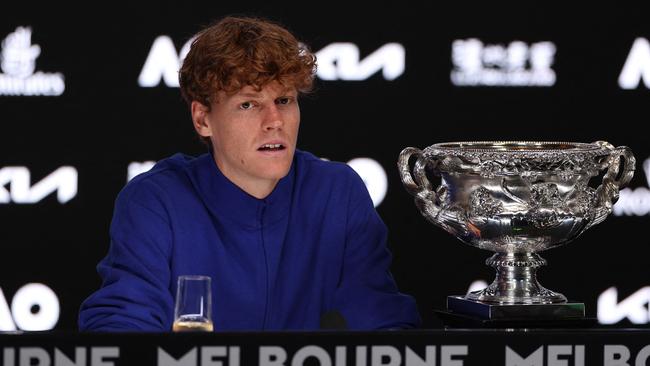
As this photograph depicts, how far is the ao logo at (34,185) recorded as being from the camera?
364 centimetres

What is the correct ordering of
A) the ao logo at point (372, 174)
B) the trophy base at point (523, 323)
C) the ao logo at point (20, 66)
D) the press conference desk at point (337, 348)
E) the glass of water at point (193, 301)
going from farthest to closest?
the ao logo at point (372, 174)
the ao logo at point (20, 66)
the trophy base at point (523, 323)
the glass of water at point (193, 301)
the press conference desk at point (337, 348)

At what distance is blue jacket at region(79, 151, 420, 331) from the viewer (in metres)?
2.58

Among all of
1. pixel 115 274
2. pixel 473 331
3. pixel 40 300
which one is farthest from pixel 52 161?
pixel 473 331

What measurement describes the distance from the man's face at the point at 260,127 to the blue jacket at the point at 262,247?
10 cm

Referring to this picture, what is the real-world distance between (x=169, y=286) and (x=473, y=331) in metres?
0.77

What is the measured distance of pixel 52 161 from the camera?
12.0ft

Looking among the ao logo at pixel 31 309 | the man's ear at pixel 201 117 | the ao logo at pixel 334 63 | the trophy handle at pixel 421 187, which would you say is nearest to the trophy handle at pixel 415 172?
the trophy handle at pixel 421 187

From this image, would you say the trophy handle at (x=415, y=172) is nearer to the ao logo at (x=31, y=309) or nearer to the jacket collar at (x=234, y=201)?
the jacket collar at (x=234, y=201)

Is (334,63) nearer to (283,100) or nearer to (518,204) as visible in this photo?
(283,100)

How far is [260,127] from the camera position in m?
2.58

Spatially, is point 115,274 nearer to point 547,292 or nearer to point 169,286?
point 169,286

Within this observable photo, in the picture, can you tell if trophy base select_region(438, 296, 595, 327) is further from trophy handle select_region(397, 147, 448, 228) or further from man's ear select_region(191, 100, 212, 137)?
man's ear select_region(191, 100, 212, 137)

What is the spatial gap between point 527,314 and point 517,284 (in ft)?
0.33

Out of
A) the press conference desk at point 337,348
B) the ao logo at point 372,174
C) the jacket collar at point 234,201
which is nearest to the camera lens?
the press conference desk at point 337,348
